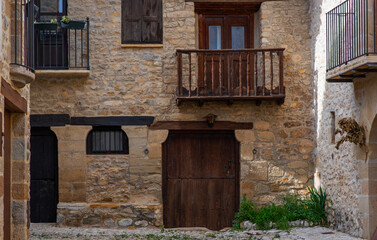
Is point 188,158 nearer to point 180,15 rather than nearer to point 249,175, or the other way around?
point 249,175

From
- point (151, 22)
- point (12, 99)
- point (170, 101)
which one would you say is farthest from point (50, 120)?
point (12, 99)

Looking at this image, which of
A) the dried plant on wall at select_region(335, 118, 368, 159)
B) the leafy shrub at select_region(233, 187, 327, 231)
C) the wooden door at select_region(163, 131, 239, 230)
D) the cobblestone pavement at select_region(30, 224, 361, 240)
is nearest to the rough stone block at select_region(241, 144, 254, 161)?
the wooden door at select_region(163, 131, 239, 230)

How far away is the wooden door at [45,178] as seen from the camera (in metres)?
11.3

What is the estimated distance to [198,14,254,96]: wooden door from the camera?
36.6 feet

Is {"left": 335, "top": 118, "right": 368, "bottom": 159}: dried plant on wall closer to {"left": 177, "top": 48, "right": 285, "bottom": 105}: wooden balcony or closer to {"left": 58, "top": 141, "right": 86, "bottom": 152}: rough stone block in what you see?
{"left": 177, "top": 48, "right": 285, "bottom": 105}: wooden balcony

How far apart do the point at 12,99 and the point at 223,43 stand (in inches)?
225

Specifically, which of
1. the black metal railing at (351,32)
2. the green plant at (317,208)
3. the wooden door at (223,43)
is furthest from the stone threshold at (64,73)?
the green plant at (317,208)

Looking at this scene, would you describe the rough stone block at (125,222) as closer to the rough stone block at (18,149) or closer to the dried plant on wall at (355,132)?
the rough stone block at (18,149)

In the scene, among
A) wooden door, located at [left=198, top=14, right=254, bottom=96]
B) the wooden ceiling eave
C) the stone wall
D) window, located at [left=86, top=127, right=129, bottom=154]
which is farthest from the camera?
the wooden ceiling eave

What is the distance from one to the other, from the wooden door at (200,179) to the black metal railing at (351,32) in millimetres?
3167

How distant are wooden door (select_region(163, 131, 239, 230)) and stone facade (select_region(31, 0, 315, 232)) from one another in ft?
0.84

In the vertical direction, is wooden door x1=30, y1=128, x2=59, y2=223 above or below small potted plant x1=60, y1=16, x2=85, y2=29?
below

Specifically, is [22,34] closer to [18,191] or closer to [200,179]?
[18,191]

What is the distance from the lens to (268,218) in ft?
35.3
